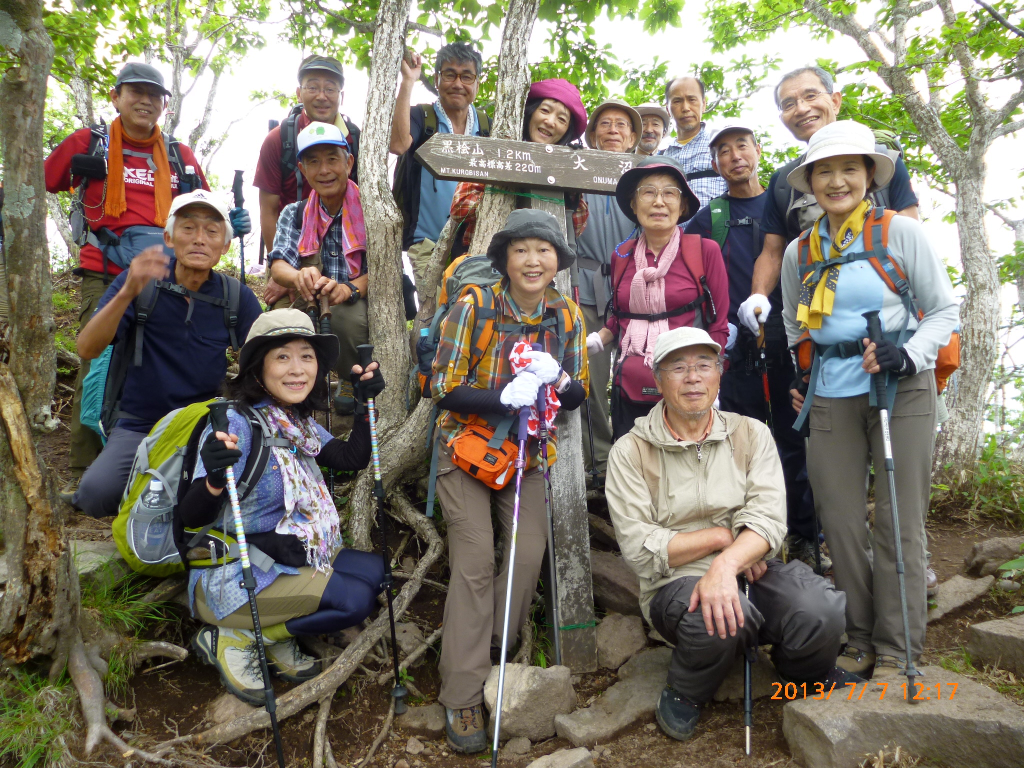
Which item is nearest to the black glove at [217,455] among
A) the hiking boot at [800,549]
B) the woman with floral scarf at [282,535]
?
the woman with floral scarf at [282,535]

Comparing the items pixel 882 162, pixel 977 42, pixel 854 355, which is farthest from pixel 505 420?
pixel 977 42

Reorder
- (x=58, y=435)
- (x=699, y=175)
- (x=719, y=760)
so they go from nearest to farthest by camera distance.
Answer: (x=719, y=760), (x=699, y=175), (x=58, y=435)

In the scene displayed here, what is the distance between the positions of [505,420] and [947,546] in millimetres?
5127

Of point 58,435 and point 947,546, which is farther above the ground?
point 58,435

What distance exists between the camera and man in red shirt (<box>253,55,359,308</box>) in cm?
594

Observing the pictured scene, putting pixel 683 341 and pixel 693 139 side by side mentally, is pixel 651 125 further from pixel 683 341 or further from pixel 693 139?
pixel 683 341

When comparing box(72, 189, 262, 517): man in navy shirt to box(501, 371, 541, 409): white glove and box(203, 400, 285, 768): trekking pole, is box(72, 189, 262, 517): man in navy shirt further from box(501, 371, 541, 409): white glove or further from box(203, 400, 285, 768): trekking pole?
box(501, 371, 541, 409): white glove

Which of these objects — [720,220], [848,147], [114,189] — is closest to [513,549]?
[848,147]

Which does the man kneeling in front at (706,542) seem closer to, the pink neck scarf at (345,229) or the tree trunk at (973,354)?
the pink neck scarf at (345,229)

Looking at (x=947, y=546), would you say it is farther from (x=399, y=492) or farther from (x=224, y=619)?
(x=224, y=619)

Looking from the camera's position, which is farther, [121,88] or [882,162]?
[121,88]

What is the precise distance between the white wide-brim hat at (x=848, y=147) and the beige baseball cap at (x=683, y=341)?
4.34 ft

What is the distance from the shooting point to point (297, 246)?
18.0 feet

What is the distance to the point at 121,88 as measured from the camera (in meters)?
5.31
